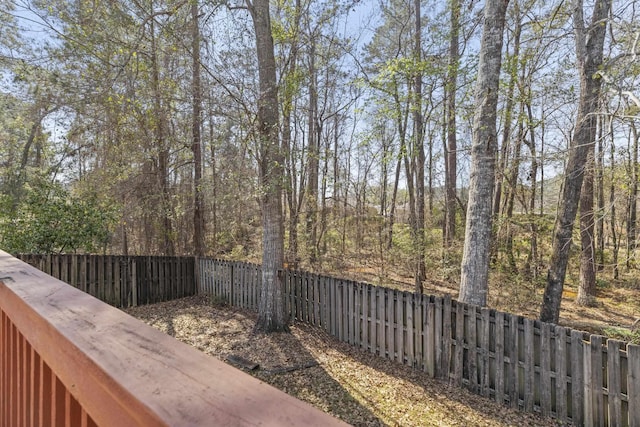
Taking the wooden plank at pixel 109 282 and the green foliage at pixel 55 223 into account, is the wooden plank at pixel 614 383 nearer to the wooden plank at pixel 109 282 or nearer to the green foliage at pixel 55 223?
the wooden plank at pixel 109 282

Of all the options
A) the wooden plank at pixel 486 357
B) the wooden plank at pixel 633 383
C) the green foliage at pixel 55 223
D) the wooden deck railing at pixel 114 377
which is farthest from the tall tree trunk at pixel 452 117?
the green foliage at pixel 55 223

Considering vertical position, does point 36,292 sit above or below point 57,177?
below

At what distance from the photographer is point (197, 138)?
28.7 ft

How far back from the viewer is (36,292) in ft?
3.47

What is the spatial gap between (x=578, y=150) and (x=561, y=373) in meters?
3.80

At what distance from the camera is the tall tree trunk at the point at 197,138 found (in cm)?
629

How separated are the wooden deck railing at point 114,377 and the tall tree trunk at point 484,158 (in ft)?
15.5

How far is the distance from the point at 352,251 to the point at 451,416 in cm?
770

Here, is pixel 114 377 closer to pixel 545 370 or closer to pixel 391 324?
pixel 545 370

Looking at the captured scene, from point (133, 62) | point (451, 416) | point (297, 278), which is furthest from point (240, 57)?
point (451, 416)

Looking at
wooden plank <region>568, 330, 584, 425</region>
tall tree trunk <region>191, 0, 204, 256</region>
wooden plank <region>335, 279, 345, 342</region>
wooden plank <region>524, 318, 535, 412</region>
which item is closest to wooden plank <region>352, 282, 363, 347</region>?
wooden plank <region>335, 279, 345, 342</region>

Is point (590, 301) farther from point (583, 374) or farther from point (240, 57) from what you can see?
point (240, 57)

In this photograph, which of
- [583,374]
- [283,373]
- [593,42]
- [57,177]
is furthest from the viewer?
[57,177]

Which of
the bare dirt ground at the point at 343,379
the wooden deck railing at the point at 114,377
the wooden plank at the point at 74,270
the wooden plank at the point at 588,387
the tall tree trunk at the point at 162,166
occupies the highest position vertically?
the tall tree trunk at the point at 162,166
